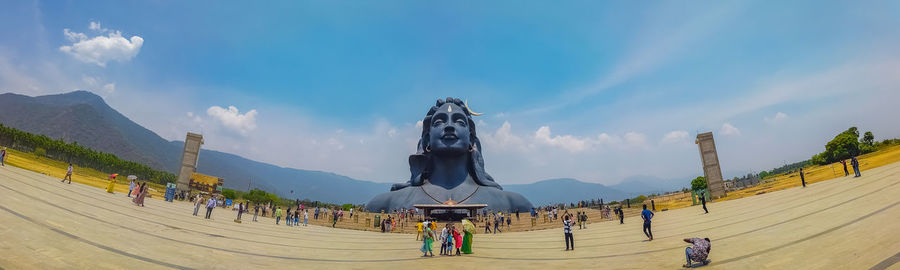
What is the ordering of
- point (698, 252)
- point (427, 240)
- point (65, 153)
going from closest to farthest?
point (698, 252) < point (427, 240) < point (65, 153)

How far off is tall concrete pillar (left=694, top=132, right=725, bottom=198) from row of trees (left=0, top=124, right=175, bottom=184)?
7460 centimetres

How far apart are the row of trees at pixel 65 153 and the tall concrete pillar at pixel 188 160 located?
3678 centimetres

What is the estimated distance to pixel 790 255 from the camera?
5.55 meters

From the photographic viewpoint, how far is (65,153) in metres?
55.9

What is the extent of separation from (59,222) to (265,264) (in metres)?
3.71

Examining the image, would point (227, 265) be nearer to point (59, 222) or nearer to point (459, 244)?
point (59, 222)

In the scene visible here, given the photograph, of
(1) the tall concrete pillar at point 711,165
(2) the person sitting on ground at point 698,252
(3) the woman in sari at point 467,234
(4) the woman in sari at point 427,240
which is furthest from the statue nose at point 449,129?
(2) the person sitting on ground at point 698,252

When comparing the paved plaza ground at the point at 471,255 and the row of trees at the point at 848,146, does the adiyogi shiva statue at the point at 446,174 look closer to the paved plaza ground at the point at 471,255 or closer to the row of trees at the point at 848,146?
the paved plaza ground at the point at 471,255

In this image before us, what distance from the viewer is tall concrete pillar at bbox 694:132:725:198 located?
24.5m

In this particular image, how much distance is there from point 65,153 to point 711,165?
82907 mm

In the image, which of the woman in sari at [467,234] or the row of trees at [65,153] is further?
the row of trees at [65,153]

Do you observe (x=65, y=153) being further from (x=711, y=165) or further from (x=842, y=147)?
(x=842, y=147)

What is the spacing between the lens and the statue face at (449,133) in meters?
29.9

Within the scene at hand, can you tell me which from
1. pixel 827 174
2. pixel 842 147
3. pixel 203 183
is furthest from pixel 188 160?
pixel 842 147
